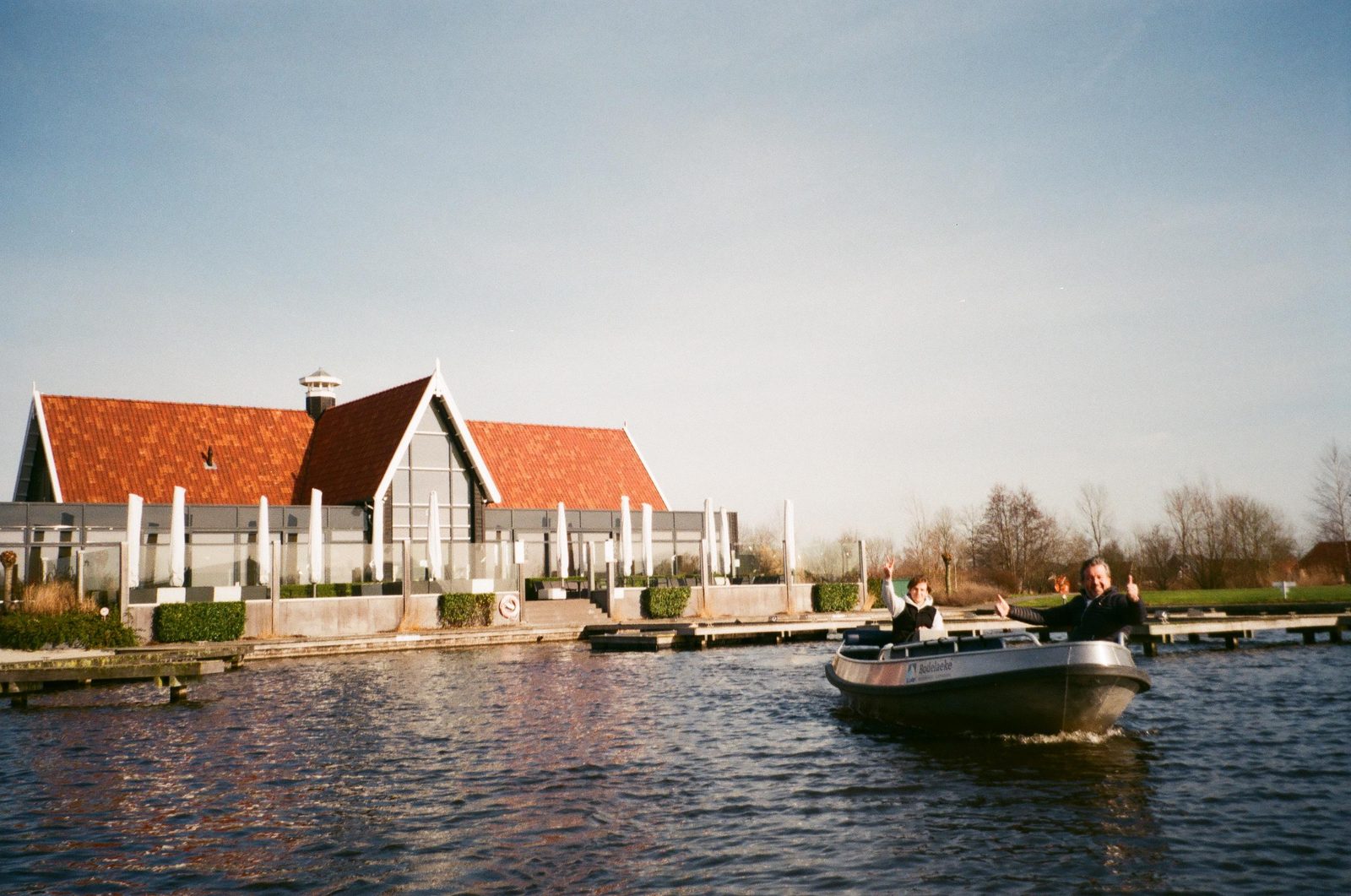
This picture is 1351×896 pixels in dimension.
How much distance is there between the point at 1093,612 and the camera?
13109mm

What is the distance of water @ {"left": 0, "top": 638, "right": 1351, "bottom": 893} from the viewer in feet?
28.0

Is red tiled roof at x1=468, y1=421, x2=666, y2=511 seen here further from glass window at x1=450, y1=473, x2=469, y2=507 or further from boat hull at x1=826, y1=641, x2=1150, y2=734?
boat hull at x1=826, y1=641, x2=1150, y2=734

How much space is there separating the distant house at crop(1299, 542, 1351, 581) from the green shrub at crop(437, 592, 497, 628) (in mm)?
51022

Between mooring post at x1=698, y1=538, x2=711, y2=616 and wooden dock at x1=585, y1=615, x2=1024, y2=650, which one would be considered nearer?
wooden dock at x1=585, y1=615, x2=1024, y2=650

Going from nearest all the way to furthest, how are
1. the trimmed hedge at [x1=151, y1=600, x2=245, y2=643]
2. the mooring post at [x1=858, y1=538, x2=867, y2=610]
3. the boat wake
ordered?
1. the boat wake
2. the trimmed hedge at [x1=151, y1=600, x2=245, y2=643]
3. the mooring post at [x1=858, y1=538, x2=867, y2=610]

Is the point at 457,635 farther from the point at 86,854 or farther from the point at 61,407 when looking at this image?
the point at 86,854

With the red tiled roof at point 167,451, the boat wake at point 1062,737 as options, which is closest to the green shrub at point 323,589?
the red tiled roof at point 167,451

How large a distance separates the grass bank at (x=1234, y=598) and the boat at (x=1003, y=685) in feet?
90.1

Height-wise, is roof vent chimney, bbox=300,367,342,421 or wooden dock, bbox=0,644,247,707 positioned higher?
roof vent chimney, bbox=300,367,342,421

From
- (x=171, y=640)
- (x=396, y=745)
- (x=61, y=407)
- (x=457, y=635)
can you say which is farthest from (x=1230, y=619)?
(x=61, y=407)

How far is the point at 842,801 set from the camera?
10.9m

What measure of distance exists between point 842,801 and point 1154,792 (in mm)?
3102

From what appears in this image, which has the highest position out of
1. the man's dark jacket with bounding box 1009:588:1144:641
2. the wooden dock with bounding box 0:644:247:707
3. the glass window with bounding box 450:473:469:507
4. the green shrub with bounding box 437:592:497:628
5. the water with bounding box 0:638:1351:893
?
the glass window with bounding box 450:473:469:507

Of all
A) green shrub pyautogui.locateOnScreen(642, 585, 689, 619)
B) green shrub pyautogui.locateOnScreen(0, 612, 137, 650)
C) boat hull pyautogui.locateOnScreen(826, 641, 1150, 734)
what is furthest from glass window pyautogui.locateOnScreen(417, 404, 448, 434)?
boat hull pyautogui.locateOnScreen(826, 641, 1150, 734)
